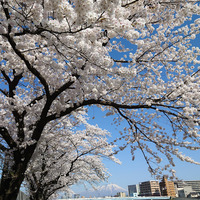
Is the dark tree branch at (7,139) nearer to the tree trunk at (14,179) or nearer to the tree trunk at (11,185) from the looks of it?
the tree trunk at (14,179)

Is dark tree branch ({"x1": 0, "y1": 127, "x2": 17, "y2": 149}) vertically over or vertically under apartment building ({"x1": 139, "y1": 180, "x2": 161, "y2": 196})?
under

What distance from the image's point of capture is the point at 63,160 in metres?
11.6

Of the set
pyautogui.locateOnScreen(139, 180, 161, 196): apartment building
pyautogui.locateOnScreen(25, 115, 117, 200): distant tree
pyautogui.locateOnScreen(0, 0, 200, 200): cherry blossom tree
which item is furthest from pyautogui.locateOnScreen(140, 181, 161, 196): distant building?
pyautogui.locateOnScreen(0, 0, 200, 200): cherry blossom tree

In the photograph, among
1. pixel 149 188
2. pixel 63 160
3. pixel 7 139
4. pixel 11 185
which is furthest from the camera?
pixel 149 188

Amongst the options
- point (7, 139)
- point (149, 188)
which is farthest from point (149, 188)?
point (7, 139)

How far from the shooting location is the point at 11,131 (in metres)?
6.89

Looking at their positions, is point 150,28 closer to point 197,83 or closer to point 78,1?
point 197,83

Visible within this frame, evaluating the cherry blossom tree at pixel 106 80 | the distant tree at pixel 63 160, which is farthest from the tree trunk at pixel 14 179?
the distant tree at pixel 63 160

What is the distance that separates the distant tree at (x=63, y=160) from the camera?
30.9 feet

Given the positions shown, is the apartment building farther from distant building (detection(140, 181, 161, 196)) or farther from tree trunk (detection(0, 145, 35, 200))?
tree trunk (detection(0, 145, 35, 200))

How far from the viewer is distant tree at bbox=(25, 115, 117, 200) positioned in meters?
9.43

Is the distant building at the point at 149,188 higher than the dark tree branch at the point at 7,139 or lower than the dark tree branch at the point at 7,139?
higher

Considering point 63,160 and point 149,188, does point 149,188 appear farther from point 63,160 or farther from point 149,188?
point 63,160

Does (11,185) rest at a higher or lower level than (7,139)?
lower
